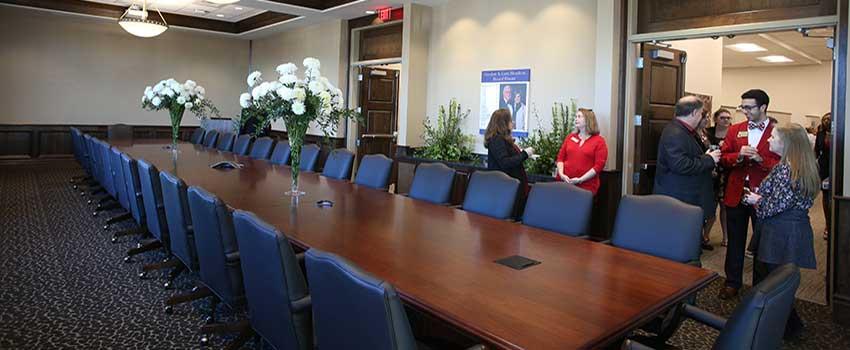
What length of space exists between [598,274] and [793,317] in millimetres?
1976

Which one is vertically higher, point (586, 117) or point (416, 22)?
point (416, 22)

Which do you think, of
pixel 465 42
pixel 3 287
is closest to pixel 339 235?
pixel 3 287

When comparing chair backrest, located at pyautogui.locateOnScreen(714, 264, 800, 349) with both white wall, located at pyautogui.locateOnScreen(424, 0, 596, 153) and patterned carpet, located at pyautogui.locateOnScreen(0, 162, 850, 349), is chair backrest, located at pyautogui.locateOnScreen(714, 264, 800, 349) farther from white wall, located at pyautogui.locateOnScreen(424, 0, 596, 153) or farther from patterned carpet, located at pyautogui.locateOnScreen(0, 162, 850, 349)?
white wall, located at pyautogui.locateOnScreen(424, 0, 596, 153)

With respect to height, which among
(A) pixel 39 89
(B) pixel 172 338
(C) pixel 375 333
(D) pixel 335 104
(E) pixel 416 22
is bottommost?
(B) pixel 172 338

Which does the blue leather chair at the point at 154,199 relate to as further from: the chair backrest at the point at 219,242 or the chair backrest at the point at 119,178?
the chair backrest at the point at 219,242

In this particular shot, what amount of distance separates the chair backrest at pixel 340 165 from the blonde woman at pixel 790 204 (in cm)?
337

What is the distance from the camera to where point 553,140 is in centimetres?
583

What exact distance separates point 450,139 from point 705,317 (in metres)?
5.16

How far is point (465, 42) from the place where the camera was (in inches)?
284

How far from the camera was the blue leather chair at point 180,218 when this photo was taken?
3271mm

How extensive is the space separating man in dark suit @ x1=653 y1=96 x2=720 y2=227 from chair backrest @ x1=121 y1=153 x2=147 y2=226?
3.98 meters

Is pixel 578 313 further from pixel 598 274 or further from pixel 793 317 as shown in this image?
pixel 793 317

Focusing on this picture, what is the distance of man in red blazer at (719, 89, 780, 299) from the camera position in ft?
13.0

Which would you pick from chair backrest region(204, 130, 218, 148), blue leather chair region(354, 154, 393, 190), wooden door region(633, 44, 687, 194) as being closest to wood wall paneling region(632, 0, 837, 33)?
wooden door region(633, 44, 687, 194)
